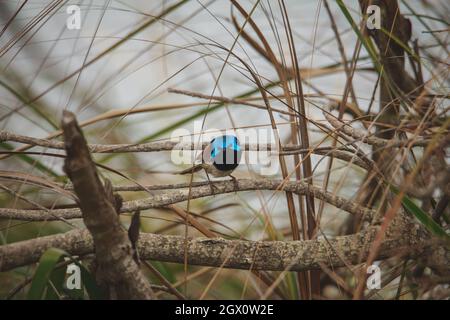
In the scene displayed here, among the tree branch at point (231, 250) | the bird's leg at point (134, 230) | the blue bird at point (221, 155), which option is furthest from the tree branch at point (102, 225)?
the blue bird at point (221, 155)

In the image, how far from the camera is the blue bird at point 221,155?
7.95ft

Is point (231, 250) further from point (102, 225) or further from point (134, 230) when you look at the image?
point (102, 225)

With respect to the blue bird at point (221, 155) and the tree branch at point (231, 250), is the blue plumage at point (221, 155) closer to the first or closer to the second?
the blue bird at point (221, 155)

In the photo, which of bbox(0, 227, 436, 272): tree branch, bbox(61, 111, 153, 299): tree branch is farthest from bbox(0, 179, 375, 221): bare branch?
bbox(61, 111, 153, 299): tree branch

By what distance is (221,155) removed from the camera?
8.10 feet

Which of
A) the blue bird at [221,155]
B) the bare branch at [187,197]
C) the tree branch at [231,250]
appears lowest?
the tree branch at [231,250]

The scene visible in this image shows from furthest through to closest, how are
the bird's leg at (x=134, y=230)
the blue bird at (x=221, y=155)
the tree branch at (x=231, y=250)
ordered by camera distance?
the blue bird at (x=221, y=155) < the tree branch at (x=231, y=250) < the bird's leg at (x=134, y=230)

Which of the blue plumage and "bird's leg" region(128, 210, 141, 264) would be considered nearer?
"bird's leg" region(128, 210, 141, 264)

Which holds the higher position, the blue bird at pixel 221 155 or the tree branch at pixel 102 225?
the blue bird at pixel 221 155

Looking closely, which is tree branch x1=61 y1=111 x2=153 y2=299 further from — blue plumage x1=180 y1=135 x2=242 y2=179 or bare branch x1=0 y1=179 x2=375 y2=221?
blue plumage x1=180 y1=135 x2=242 y2=179

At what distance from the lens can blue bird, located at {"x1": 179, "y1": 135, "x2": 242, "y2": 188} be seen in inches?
95.3

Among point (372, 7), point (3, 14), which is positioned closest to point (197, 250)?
point (372, 7)

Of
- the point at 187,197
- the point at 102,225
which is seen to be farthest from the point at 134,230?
the point at 187,197
